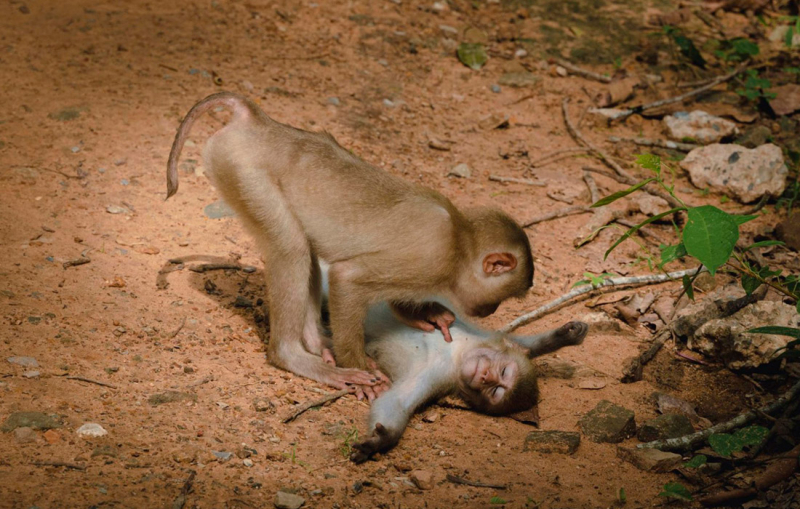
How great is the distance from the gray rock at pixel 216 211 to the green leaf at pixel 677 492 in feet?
12.1

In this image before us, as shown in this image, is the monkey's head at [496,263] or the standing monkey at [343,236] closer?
the standing monkey at [343,236]

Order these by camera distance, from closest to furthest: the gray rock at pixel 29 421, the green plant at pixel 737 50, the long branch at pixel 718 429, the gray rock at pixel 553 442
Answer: the gray rock at pixel 29 421 < the long branch at pixel 718 429 < the gray rock at pixel 553 442 < the green plant at pixel 737 50

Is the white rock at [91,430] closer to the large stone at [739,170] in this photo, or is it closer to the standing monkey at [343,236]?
the standing monkey at [343,236]

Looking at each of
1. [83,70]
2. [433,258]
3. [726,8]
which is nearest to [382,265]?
[433,258]

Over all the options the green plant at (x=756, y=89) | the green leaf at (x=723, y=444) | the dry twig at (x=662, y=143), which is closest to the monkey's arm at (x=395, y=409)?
the green leaf at (x=723, y=444)

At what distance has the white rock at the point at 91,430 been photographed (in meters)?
3.43

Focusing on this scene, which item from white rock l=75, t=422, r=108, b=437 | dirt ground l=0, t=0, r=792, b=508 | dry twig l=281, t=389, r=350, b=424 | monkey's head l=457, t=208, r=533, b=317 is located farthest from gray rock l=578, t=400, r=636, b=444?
white rock l=75, t=422, r=108, b=437

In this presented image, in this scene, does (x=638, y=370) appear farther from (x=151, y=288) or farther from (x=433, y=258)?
(x=151, y=288)

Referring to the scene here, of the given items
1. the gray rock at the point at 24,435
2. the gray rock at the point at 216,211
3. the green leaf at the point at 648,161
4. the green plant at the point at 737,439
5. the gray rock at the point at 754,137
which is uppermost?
the green leaf at the point at 648,161

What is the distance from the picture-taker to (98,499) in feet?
9.97

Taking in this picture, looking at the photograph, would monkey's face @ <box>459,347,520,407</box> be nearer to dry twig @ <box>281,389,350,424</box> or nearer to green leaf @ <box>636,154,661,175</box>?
dry twig @ <box>281,389,350,424</box>

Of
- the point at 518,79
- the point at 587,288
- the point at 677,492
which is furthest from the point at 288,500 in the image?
the point at 518,79

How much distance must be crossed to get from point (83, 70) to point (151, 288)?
2886mm

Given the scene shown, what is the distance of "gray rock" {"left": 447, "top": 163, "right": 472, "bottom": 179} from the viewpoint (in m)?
6.82
